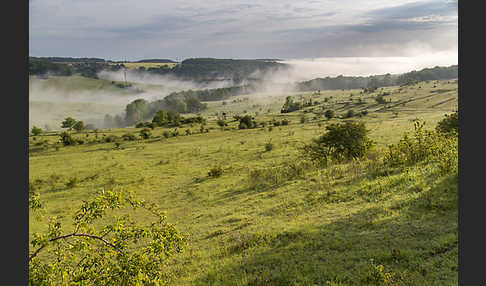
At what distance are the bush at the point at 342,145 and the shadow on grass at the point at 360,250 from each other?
31.7 ft

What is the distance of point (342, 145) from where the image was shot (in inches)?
803

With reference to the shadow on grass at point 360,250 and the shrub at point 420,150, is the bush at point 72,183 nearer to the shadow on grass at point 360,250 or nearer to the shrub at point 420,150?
the shadow on grass at point 360,250

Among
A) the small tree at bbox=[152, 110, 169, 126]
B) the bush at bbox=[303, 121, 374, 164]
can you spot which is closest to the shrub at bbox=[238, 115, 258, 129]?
the small tree at bbox=[152, 110, 169, 126]

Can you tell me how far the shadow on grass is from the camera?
669cm

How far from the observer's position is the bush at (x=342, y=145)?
65.6 feet

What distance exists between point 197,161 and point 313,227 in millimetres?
20601

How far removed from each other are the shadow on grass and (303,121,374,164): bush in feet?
31.7

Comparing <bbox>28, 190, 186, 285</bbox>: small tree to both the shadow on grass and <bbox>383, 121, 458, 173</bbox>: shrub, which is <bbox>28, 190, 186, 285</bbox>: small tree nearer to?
the shadow on grass

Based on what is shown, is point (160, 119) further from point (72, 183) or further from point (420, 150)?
point (420, 150)

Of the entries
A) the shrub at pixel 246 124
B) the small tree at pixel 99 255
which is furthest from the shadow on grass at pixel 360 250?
the shrub at pixel 246 124

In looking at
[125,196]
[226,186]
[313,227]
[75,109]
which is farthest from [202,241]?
[75,109]

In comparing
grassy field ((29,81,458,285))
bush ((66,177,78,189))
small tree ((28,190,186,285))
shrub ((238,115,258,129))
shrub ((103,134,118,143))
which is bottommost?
bush ((66,177,78,189))

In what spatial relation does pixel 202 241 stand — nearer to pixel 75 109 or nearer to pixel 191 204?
pixel 191 204
